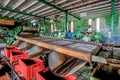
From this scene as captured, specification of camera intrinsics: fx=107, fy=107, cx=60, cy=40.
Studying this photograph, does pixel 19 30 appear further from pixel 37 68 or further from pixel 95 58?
pixel 95 58

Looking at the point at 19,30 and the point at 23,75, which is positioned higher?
the point at 19,30

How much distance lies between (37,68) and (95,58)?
2.05 m

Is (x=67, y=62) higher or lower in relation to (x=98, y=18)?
lower

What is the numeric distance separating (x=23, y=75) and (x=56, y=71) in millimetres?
1577

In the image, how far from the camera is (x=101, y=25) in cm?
1009

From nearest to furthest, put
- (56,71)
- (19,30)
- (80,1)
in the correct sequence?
(56,71), (19,30), (80,1)

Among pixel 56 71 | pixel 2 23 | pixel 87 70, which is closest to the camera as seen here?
pixel 56 71

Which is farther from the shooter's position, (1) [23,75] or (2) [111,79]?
(1) [23,75]

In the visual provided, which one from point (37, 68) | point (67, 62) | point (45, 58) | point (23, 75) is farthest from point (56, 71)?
point (45, 58)

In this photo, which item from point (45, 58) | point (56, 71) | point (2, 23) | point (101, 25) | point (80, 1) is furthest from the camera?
point (101, 25)

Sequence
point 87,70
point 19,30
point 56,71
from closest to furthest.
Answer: point 56,71, point 87,70, point 19,30

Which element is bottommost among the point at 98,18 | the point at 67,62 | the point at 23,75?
the point at 23,75

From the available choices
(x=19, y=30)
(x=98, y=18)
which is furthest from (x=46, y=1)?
(x=98, y=18)

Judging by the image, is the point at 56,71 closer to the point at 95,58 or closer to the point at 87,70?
the point at 95,58
